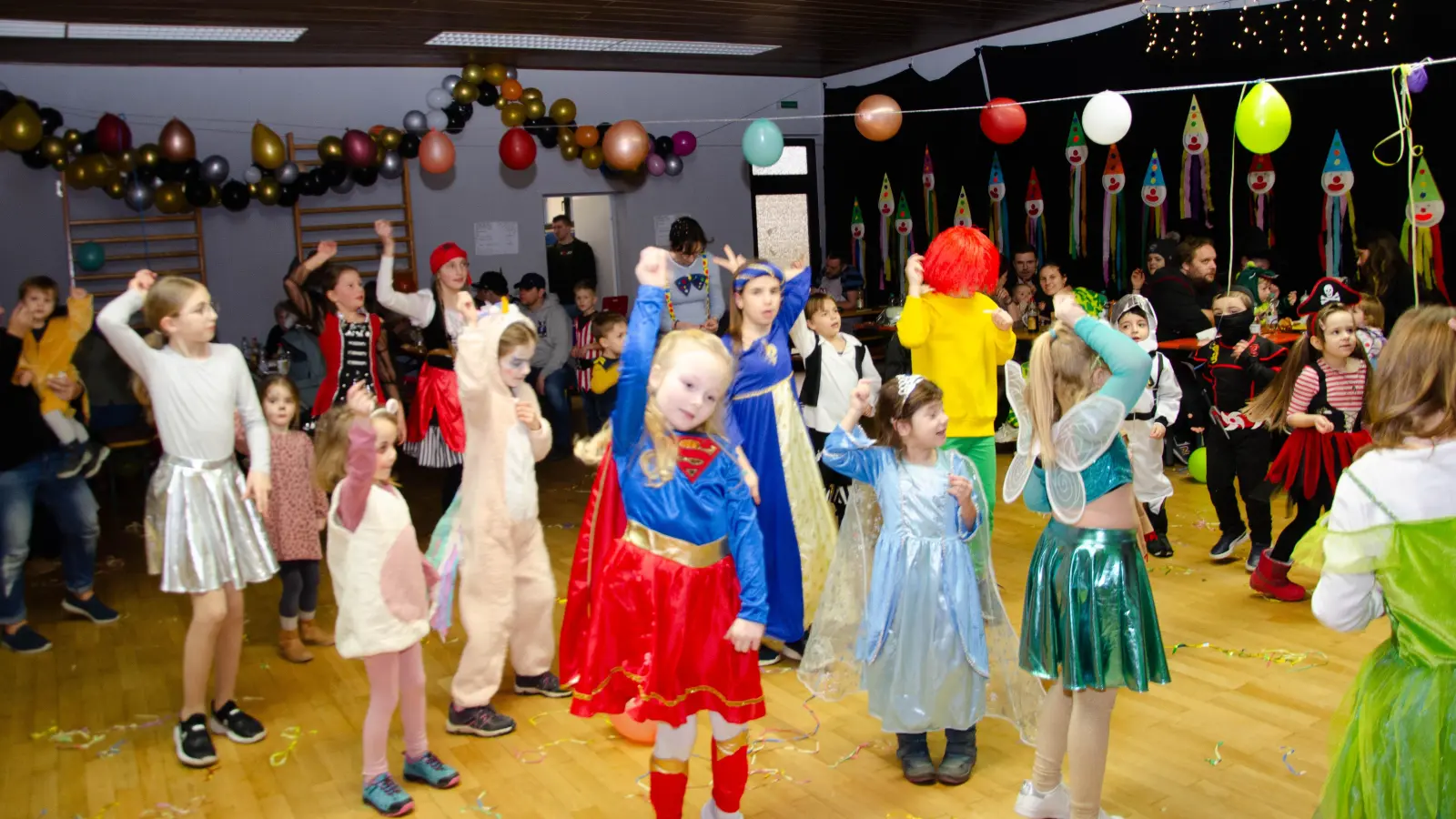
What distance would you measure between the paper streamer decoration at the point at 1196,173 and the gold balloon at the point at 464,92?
5.30 m

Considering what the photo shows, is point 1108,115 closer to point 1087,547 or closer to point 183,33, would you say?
point 1087,547

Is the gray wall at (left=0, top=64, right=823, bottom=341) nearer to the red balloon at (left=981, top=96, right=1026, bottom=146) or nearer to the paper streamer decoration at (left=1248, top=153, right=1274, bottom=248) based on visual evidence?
the red balloon at (left=981, top=96, right=1026, bottom=146)

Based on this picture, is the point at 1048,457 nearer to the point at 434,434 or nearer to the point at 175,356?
the point at 175,356

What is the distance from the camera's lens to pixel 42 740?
3723mm

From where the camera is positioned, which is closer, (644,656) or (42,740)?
(644,656)

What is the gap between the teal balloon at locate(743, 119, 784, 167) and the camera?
26.9ft

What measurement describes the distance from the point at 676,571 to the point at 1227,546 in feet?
11.2

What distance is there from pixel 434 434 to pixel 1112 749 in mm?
3325

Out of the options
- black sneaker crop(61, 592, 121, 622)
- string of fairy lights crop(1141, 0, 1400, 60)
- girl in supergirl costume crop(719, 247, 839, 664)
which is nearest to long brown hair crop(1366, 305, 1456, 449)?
girl in supergirl costume crop(719, 247, 839, 664)

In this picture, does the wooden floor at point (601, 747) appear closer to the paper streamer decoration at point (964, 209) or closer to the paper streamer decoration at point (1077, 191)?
the paper streamer decoration at point (1077, 191)

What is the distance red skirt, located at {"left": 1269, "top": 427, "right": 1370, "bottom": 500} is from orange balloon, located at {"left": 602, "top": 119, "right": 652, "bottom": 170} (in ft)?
18.9

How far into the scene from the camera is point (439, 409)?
5098mm

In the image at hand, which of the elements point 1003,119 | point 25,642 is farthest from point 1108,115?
Result: point 25,642

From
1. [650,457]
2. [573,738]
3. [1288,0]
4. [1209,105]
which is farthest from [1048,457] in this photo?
[1209,105]
